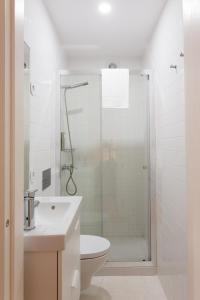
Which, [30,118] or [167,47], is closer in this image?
[30,118]

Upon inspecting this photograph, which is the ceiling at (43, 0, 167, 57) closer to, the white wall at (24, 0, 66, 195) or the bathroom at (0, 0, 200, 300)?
the bathroom at (0, 0, 200, 300)

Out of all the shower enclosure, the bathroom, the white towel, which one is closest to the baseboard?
the bathroom

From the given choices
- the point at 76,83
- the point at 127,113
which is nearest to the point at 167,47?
the point at 127,113

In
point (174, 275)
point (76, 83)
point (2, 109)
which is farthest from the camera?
point (76, 83)

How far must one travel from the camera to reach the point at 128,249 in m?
2.82

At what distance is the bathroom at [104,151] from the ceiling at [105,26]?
0.04 feet

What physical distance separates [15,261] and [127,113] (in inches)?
91.6

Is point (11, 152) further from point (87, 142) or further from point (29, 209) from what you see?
point (87, 142)

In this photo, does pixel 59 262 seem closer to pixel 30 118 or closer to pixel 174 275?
pixel 30 118

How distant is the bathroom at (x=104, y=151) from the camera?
1.07 metres

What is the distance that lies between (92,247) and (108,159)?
1159mm

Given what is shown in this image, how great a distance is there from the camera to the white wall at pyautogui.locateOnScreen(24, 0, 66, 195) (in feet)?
5.79

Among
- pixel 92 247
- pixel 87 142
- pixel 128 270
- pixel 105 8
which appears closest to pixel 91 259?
pixel 92 247

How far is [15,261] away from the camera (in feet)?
3.00
